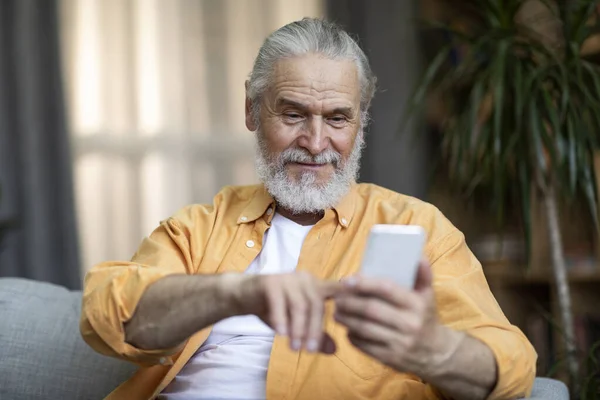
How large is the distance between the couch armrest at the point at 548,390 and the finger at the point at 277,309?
2.02ft

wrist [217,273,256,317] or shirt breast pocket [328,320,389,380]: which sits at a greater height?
wrist [217,273,256,317]

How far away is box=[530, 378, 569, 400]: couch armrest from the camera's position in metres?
1.41

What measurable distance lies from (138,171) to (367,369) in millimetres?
2017

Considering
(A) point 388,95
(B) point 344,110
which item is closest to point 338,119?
(B) point 344,110

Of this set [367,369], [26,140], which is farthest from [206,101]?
[367,369]

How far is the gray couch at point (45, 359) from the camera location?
63.8 inches

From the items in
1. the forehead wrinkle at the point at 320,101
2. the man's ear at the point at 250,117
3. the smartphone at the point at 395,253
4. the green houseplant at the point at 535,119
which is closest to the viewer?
the smartphone at the point at 395,253

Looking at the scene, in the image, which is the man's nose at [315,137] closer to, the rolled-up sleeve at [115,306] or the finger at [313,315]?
the rolled-up sleeve at [115,306]

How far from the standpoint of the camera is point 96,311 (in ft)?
4.09

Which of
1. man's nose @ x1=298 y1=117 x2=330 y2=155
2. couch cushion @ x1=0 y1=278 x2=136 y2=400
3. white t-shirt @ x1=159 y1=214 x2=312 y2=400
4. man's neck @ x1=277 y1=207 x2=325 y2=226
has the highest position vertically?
man's nose @ x1=298 y1=117 x2=330 y2=155

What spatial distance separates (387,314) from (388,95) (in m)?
2.70

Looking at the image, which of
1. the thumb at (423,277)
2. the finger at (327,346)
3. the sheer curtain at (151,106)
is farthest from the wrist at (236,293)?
the sheer curtain at (151,106)

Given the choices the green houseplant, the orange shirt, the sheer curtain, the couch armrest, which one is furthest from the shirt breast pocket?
the sheer curtain

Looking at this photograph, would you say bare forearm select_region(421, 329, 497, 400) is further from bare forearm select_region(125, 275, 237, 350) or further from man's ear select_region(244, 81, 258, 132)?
man's ear select_region(244, 81, 258, 132)
